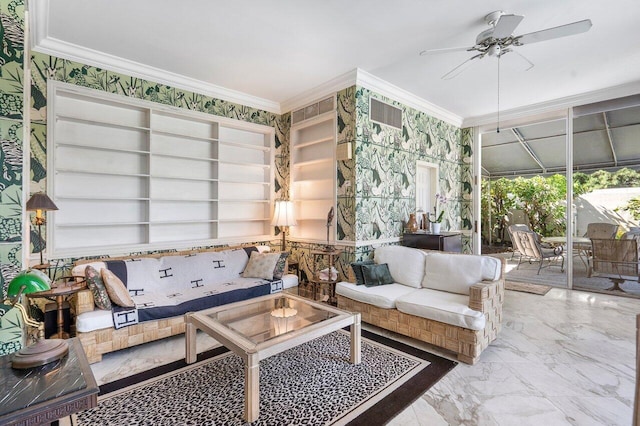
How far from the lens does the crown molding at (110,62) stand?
2650 millimetres

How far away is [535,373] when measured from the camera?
7.86ft

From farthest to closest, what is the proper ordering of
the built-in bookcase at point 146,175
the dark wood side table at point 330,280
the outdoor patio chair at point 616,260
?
1. the outdoor patio chair at point 616,260
2. the dark wood side table at point 330,280
3. the built-in bookcase at point 146,175

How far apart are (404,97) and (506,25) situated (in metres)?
2.08

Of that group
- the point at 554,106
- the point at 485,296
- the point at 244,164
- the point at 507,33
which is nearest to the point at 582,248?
the point at 554,106

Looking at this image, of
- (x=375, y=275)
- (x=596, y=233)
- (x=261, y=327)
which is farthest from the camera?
(x=596, y=233)

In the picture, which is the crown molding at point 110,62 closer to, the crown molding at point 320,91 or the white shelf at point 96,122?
the crown molding at point 320,91

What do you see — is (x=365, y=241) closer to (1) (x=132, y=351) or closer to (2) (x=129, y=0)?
(1) (x=132, y=351)

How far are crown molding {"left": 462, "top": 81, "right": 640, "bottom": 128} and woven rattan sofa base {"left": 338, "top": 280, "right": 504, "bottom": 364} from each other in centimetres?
367

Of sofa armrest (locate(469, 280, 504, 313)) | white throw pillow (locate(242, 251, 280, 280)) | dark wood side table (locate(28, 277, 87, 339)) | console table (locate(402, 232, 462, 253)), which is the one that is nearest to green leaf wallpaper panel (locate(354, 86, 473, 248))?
console table (locate(402, 232, 462, 253))

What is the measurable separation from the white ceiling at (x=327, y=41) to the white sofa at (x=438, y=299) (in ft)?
7.44

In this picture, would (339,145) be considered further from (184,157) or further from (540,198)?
(540,198)

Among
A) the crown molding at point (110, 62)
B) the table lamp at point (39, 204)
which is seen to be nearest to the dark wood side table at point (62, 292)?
the table lamp at point (39, 204)

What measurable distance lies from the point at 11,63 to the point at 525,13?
3870 mm

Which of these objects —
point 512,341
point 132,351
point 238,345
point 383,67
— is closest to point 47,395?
point 238,345
